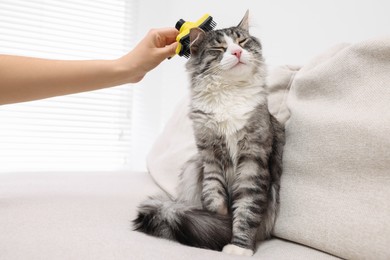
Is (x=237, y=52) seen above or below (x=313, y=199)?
above

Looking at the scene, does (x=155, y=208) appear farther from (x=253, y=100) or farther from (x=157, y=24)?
(x=157, y=24)

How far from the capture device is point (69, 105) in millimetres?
2885

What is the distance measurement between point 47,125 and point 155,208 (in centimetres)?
213

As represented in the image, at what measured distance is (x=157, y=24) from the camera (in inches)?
122

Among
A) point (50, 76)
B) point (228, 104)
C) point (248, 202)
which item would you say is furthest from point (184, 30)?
point (248, 202)

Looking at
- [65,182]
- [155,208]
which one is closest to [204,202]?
[155,208]

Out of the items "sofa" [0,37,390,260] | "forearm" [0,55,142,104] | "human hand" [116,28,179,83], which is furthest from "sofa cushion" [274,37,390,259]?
"forearm" [0,55,142,104]

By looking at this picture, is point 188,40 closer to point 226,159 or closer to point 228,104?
point 228,104

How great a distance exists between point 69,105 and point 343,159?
95.6 inches

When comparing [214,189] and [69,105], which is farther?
[69,105]

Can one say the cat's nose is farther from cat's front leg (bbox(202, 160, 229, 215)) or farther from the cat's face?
cat's front leg (bbox(202, 160, 229, 215))

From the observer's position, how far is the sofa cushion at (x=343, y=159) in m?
0.79

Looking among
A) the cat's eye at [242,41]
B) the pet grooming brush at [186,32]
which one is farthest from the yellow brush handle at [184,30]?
the cat's eye at [242,41]

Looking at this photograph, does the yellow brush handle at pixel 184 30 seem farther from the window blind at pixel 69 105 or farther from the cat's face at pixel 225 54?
the window blind at pixel 69 105
